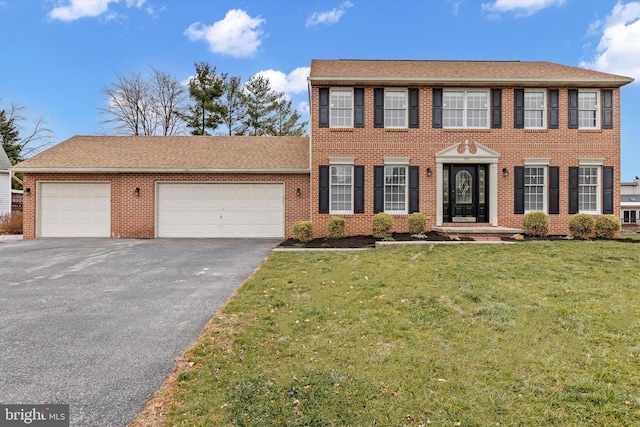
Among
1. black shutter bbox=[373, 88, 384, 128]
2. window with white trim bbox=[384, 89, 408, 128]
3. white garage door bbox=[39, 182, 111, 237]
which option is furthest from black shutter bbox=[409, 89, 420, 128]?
white garage door bbox=[39, 182, 111, 237]

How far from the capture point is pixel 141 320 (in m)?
4.32

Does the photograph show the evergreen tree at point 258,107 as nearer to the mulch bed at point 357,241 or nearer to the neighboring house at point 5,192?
the neighboring house at point 5,192

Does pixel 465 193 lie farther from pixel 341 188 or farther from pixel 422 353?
pixel 422 353

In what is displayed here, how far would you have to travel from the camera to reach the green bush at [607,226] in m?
11.1

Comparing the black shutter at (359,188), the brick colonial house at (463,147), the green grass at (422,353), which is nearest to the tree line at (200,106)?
the brick colonial house at (463,147)

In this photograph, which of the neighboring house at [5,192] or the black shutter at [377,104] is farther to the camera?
the neighboring house at [5,192]

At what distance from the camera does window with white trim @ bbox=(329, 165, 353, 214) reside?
1218 centimetres

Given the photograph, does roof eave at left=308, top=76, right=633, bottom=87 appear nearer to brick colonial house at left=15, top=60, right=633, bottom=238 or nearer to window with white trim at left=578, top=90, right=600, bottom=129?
brick colonial house at left=15, top=60, right=633, bottom=238

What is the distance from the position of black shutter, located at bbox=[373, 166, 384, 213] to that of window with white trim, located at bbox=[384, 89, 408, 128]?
64.5 inches

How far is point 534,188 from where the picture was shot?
1218cm

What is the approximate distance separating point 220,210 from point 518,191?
36.2 ft

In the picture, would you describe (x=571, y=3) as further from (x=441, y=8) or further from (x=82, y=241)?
(x=82, y=241)

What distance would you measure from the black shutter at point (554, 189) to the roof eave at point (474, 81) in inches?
118

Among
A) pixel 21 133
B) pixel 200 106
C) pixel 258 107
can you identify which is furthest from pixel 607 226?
pixel 21 133
